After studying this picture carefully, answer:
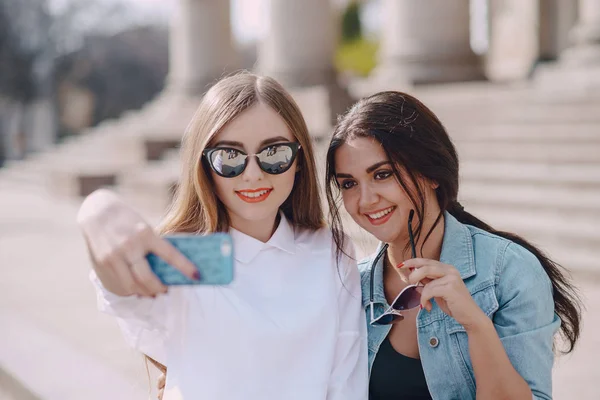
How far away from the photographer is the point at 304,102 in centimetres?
1436

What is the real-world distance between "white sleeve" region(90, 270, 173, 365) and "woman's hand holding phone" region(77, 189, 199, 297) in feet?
0.87

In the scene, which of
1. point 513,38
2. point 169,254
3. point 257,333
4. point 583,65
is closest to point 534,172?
point 583,65

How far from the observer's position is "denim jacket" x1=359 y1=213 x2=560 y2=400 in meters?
2.35

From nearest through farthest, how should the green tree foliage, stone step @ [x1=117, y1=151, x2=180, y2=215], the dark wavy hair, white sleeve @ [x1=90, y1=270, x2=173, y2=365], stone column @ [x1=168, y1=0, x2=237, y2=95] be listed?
white sleeve @ [x1=90, y1=270, x2=173, y2=365], the dark wavy hair, stone step @ [x1=117, y1=151, x2=180, y2=215], stone column @ [x1=168, y1=0, x2=237, y2=95], the green tree foliage

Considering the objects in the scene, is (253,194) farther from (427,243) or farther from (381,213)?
(427,243)

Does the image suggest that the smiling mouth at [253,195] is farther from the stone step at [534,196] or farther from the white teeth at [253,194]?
the stone step at [534,196]

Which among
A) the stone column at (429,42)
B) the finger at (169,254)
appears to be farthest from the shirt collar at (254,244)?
the stone column at (429,42)

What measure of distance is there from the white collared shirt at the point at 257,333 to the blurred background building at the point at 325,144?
1.90m

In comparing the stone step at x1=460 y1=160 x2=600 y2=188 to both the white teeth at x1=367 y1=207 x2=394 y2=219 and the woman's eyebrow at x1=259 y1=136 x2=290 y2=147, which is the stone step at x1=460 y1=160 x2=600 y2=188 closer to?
the white teeth at x1=367 y1=207 x2=394 y2=219

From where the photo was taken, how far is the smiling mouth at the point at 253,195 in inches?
90.6

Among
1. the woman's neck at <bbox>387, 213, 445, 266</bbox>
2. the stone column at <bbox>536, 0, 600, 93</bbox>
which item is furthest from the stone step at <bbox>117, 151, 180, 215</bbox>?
the woman's neck at <bbox>387, 213, 445, 266</bbox>

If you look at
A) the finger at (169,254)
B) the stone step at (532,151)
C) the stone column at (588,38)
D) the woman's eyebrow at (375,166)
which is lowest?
the stone step at (532,151)

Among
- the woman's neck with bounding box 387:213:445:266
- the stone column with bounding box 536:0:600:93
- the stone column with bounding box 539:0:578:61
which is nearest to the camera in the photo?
the woman's neck with bounding box 387:213:445:266

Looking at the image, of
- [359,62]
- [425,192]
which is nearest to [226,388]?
[425,192]
